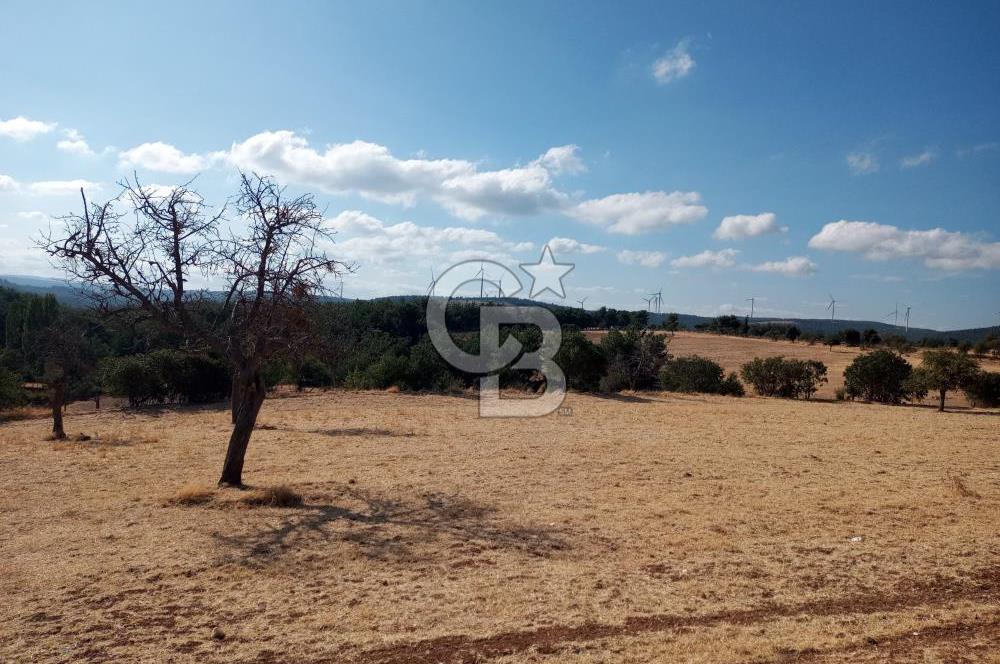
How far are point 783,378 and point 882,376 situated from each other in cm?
407

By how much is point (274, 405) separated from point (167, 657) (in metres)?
18.1

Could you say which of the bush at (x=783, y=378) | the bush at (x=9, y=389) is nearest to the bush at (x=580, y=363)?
the bush at (x=783, y=378)

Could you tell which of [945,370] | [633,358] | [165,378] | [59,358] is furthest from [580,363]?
[59,358]

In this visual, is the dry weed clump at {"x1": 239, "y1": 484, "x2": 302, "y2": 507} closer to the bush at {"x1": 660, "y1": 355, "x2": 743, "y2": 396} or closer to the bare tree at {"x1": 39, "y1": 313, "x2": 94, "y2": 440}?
the bare tree at {"x1": 39, "y1": 313, "x2": 94, "y2": 440}

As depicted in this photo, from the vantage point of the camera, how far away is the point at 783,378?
1193 inches

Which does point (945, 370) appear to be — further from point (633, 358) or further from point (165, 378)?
point (165, 378)

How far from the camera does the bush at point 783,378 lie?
98.7 ft

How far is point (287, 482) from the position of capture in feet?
33.2

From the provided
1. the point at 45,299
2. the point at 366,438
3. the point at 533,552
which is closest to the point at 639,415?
the point at 366,438

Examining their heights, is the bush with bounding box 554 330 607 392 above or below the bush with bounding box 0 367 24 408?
above

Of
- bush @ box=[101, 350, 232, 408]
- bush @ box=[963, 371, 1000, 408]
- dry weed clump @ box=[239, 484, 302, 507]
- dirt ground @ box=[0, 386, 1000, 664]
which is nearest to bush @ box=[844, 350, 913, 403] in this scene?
bush @ box=[963, 371, 1000, 408]

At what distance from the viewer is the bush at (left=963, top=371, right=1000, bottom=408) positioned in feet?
89.4

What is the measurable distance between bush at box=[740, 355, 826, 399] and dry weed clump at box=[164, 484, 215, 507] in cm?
2751

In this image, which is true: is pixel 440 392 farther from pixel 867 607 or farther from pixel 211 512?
pixel 867 607
